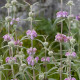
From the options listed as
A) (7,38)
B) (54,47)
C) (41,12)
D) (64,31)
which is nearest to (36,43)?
(54,47)

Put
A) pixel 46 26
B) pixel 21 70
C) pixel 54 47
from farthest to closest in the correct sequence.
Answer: pixel 46 26
pixel 54 47
pixel 21 70

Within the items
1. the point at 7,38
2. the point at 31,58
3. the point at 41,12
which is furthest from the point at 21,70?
the point at 41,12

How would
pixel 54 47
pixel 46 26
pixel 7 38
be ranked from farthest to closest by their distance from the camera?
1. pixel 46 26
2. pixel 54 47
3. pixel 7 38

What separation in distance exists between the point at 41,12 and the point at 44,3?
0.14m

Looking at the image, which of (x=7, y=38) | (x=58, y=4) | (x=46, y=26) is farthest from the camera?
(x=58, y=4)

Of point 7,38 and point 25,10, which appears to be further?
point 25,10

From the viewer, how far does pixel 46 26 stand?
260 centimetres

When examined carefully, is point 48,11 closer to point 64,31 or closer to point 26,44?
point 64,31

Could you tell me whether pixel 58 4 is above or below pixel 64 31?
above

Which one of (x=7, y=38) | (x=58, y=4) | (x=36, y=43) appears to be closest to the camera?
(x=7, y=38)

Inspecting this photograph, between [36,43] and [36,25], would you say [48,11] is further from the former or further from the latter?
[36,43]

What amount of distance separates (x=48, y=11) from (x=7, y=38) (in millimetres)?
1826

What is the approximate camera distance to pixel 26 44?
7.91ft

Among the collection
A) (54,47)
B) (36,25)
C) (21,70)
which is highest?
(36,25)
